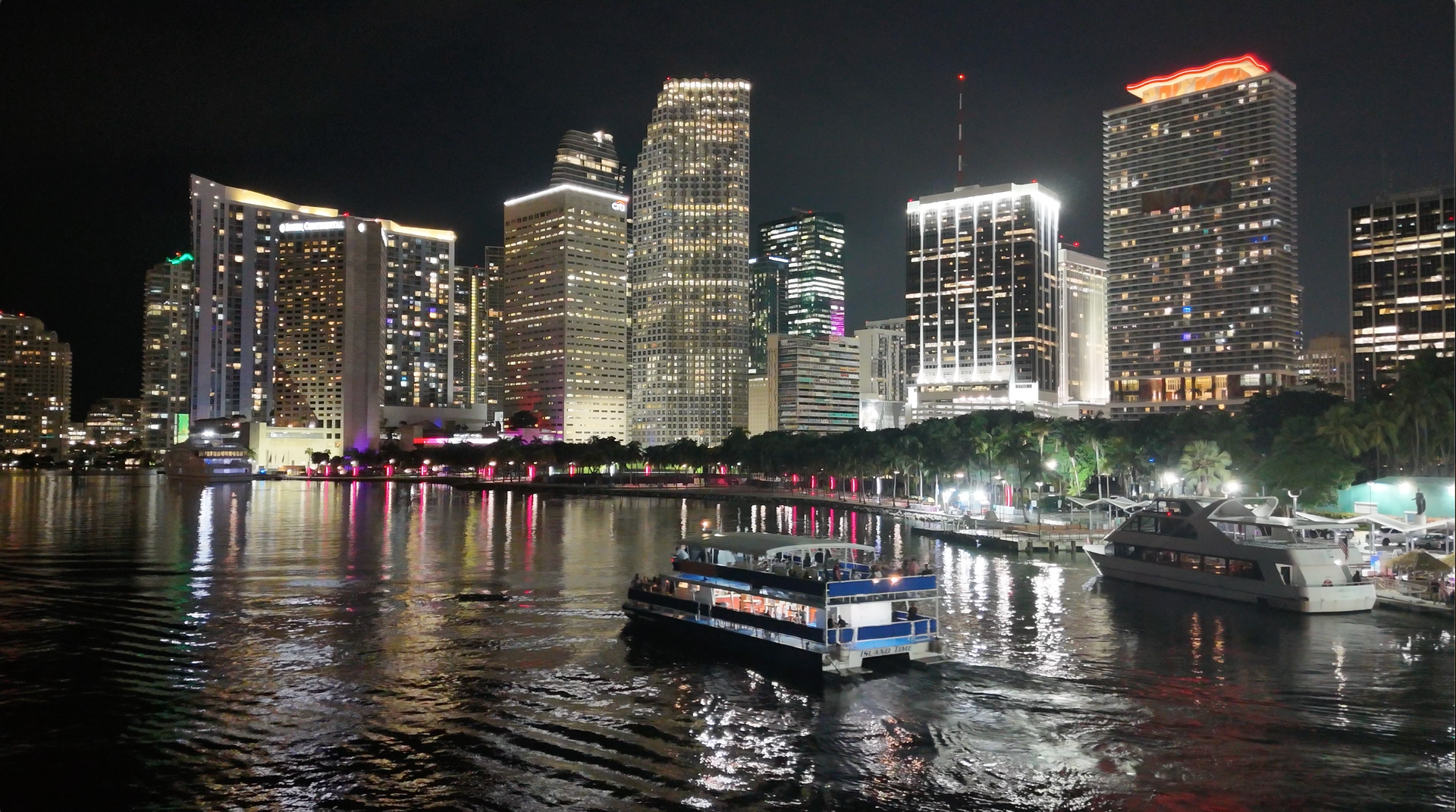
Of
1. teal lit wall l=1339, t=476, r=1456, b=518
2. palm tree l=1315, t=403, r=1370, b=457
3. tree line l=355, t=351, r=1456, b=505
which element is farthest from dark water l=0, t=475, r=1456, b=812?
palm tree l=1315, t=403, r=1370, b=457

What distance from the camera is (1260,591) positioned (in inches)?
2039

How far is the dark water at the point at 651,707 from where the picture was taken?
26.7 m

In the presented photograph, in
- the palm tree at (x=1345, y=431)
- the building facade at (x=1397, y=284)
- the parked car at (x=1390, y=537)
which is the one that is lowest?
the parked car at (x=1390, y=537)

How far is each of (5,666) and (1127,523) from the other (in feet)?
199

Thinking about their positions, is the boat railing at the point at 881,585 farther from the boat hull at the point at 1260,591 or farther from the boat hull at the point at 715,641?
the boat hull at the point at 1260,591

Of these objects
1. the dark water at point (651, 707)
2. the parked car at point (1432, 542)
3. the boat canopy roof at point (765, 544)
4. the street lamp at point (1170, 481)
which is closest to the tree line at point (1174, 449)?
the street lamp at point (1170, 481)

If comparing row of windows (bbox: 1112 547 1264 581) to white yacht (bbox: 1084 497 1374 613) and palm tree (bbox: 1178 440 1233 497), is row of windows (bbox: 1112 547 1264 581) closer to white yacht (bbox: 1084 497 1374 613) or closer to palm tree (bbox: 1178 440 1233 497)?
white yacht (bbox: 1084 497 1374 613)

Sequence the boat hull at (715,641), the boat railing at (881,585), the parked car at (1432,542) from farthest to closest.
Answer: the parked car at (1432,542) < the boat hull at (715,641) < the boat railing at (881,585)

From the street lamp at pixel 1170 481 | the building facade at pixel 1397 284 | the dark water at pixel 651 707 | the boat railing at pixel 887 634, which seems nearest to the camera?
the dark water at pixel 651 707

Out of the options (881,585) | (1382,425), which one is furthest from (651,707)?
(1382,425)

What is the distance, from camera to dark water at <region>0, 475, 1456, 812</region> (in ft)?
87.6

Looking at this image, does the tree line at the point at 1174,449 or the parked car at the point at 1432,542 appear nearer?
the parked car at the point at 1432,542

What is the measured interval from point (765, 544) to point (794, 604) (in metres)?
3.97

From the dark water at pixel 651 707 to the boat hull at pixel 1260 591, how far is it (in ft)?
3.28
